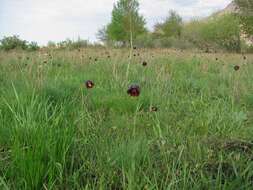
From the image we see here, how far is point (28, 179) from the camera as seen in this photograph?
1.42 meters

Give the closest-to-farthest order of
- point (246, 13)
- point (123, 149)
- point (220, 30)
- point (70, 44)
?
point (123, 149) → point (70, 44) → point (246, 13) → point (220, 30)

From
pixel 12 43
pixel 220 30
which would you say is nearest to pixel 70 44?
pixel 12 43

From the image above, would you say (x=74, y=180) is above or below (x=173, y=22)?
below

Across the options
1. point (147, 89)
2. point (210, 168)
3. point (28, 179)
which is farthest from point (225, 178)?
point (147, 89)

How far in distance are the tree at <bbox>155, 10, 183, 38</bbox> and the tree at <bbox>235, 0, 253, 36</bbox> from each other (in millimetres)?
21576

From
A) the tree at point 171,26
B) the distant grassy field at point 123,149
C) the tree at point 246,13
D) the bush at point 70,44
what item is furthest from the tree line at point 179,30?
the distant grassy field at point 123,149

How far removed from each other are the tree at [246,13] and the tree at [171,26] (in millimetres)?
21576

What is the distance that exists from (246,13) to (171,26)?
80.0ft

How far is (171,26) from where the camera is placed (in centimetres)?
4625

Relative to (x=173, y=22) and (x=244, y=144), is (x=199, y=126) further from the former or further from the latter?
(x=173, y=22)

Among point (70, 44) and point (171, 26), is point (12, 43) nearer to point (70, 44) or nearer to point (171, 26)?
point (70, 44)

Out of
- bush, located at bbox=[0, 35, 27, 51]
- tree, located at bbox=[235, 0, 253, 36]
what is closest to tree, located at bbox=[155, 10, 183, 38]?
tree, located at bbox=[235, 0, 253, 36]

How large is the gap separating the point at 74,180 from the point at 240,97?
2.46 m

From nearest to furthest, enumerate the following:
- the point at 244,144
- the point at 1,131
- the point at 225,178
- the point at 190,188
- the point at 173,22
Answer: the point at 190,188 → the point at 225,178 → the point at 244,144 → the point at 1,131 → the point at 173,22
